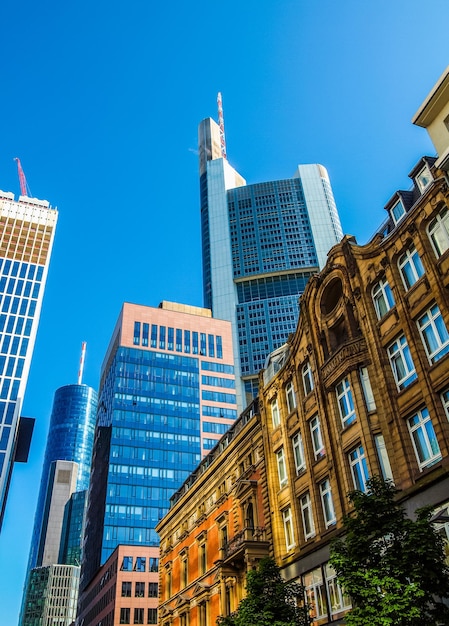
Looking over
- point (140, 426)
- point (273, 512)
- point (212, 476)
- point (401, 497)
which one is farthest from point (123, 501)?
point (401, 497)

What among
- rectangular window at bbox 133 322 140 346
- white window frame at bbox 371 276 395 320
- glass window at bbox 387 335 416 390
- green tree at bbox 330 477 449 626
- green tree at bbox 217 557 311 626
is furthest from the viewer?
rectangular window at bbox 133 322 140 346

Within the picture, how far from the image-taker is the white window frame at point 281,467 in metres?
34.3

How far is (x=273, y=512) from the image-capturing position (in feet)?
113

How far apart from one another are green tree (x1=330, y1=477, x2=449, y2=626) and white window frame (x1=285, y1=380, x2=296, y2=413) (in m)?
16.2

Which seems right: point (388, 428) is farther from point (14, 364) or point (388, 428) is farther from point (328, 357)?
point (14, 364)

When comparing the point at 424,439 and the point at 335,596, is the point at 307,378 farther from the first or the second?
the point at 335,596

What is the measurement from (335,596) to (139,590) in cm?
7650

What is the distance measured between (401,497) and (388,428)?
3.23 metres

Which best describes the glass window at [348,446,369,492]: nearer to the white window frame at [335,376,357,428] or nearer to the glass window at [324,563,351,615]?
the white window frame at [335,376,357,428]

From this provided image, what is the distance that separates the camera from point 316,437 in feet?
104

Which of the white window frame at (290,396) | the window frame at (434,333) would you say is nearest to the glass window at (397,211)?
the window frame at (434,333)

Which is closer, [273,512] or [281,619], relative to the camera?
[281,619]

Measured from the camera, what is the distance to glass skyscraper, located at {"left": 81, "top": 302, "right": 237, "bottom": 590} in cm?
10438

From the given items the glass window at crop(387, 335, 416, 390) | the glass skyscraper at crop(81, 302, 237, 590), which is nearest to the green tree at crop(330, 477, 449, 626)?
the glass window at crop(387, 335, 416, 390)
